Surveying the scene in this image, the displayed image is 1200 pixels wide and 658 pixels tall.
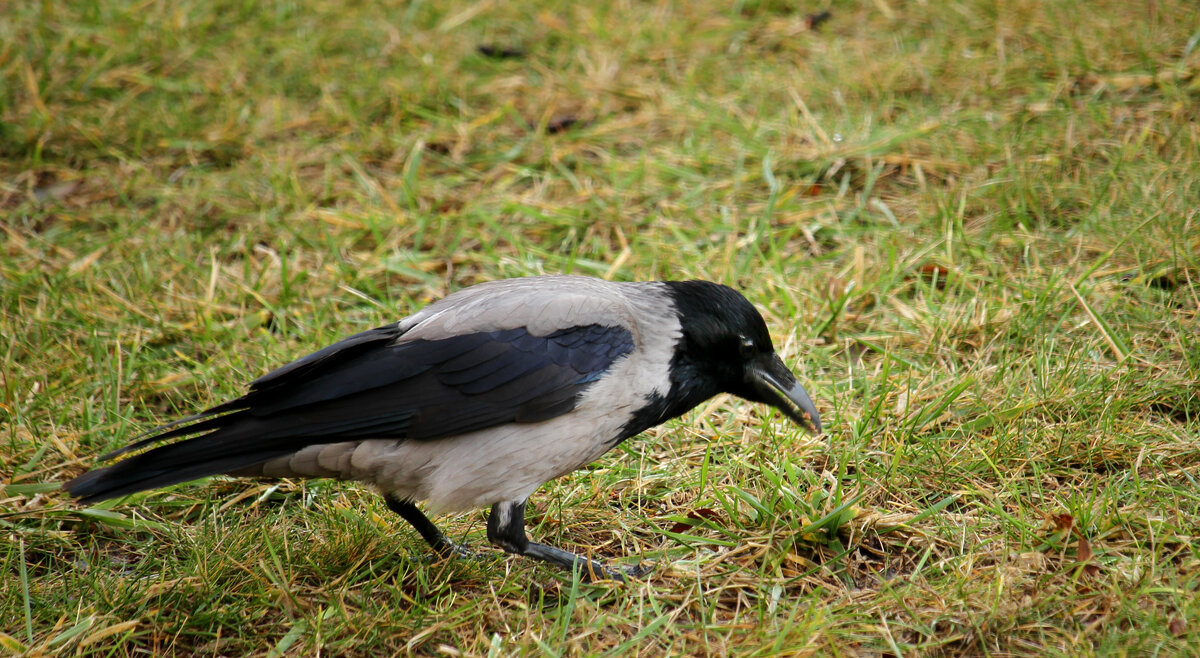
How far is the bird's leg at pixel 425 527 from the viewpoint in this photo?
3.56m

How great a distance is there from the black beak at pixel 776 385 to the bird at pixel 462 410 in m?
0.23

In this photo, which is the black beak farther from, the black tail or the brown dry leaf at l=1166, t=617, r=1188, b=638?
the black tail

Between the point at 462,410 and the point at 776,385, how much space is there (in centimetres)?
114

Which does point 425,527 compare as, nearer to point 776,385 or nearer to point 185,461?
point 185,461

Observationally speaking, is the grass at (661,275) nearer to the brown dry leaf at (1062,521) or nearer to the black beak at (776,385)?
the brown dry leaf at (1062,521)

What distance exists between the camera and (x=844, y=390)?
4.21 meters

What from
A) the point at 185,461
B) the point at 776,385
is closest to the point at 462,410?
the point at 185,461

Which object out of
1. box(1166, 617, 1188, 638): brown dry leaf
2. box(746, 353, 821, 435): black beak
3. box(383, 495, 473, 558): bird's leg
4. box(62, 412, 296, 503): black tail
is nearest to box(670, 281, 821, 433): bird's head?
box(746, 353, 821, 435): black beak

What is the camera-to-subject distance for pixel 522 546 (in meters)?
3.44

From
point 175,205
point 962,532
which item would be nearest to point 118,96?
point 175,205

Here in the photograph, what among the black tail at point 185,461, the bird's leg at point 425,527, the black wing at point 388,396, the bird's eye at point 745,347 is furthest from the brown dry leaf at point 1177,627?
the black tail at point 185,461

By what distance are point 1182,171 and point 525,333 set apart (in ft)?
11.3

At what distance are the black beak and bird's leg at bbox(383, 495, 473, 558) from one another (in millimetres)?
1182

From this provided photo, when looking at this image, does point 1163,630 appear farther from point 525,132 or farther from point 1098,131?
point 525,132
